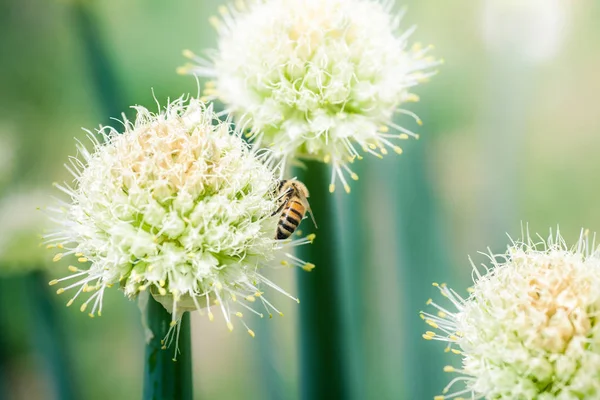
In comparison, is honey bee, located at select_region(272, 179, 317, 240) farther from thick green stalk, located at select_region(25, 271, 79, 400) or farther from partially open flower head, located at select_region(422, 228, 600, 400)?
thick green stalk, located at select_region(25, 271, 79, 400)

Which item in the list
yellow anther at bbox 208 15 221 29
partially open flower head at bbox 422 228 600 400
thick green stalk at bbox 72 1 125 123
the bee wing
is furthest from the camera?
thick green stalk at bbox 72 1 125 123

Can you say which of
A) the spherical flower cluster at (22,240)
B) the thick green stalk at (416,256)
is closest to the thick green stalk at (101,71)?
the spherical flower cluster at (22,240)

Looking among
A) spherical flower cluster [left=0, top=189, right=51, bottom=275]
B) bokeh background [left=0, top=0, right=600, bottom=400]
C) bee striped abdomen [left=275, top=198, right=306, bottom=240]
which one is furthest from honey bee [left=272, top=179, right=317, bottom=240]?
spherical flower cluster [left=0, top=189, right=51, bottom=275]

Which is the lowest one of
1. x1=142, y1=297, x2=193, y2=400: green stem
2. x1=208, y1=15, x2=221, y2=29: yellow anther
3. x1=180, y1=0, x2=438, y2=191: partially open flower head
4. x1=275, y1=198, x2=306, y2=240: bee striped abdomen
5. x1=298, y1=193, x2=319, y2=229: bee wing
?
x1=142, y1=297, x2=193, y2=400: green stem

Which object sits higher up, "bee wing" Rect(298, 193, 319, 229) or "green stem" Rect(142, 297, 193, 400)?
"bee wing" Rect(298, 193, 319, 229)

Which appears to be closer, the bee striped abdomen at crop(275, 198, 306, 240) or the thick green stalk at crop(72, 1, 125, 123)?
the bee striped abdomen at crop(275, 198, 306, 240)

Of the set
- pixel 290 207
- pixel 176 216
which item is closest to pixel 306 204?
pixel 290 207

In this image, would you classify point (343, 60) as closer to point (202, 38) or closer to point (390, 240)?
point (390, 240)
